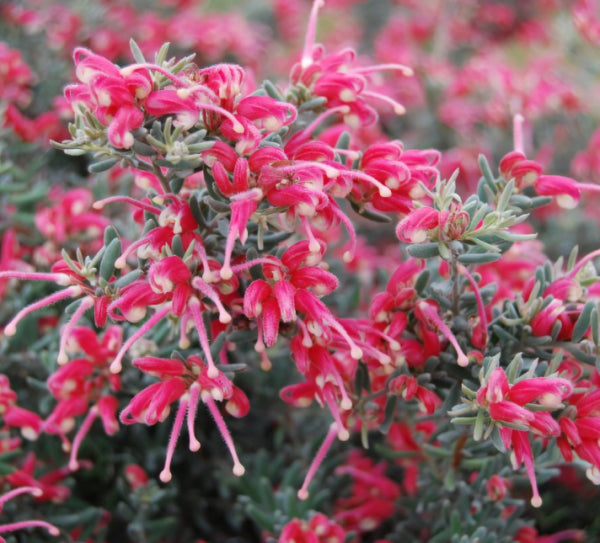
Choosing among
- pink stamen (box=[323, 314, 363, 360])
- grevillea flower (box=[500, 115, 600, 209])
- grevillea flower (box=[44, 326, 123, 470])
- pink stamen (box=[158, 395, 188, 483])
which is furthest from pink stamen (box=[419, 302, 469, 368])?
grevillea flower (box=[44, 326, 123, 470])

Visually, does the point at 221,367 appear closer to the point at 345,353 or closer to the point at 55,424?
the point at 345,353

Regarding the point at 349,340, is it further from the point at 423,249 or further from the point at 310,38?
the point at 310,38

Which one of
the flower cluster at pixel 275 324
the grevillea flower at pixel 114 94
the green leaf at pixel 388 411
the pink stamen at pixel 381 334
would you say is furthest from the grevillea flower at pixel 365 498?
the grevillea flower at pixel 114 94

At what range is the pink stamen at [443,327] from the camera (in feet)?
2.60

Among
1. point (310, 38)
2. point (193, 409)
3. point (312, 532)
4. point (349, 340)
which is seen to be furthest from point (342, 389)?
point (310, 38)

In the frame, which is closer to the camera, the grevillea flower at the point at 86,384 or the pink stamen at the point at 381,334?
the pink stamen at the point at 381,334

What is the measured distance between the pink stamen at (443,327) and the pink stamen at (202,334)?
0.28 meters

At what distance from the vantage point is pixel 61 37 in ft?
5.68

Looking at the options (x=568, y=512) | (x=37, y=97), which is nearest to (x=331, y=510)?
(x=568, y=512)

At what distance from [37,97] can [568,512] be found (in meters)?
1.60

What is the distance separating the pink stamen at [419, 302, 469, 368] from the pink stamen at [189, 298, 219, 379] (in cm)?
28

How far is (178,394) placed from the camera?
2.72ft

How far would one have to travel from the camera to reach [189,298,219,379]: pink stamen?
0.76m

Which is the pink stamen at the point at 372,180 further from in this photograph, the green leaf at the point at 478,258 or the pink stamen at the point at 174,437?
the pink stamen at the point at 174,437
